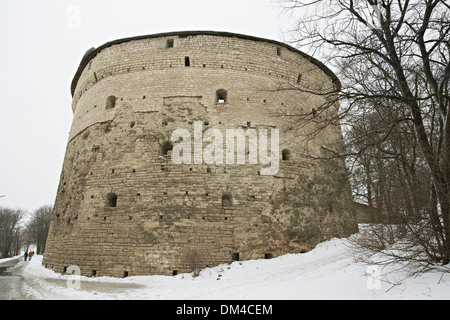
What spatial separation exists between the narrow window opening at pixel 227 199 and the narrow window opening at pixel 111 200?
3.70m

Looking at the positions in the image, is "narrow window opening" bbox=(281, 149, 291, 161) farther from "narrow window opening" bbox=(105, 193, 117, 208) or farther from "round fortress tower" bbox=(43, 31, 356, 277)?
"narrow window opening" bbox=(105, 193, 117, 208)

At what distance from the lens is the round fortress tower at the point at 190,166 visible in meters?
8.62

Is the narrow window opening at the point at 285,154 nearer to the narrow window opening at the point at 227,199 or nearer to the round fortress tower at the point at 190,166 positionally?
the round fortress tower at the point at 190,166

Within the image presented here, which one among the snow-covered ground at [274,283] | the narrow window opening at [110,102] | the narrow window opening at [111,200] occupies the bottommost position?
the snow-covered ground at [274,283]

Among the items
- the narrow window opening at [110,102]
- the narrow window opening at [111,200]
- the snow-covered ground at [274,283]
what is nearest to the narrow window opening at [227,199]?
the snow-covered ground at [274,283]

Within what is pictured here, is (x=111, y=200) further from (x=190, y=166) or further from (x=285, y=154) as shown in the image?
(x=285, y=154)

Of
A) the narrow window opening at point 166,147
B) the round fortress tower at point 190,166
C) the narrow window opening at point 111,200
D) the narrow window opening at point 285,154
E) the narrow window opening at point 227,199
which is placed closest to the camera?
the round fortress tower at point 190,166

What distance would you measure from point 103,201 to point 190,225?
3117 mm

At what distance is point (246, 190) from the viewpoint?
9.29 metres

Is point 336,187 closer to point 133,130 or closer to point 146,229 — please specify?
point 146,229
